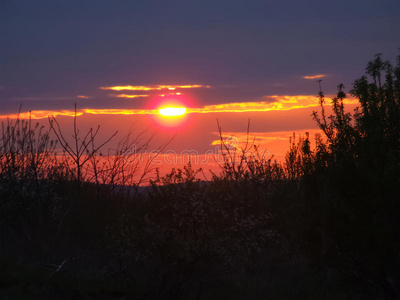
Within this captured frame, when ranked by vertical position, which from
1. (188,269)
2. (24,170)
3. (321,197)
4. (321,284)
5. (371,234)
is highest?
(24,170)

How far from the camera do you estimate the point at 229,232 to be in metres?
12.3

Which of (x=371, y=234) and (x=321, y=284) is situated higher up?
(x=371, y=234)

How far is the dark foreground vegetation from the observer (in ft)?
34.3

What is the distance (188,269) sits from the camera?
1082 cm

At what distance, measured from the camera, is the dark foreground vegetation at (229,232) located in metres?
10.5

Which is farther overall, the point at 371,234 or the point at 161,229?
the point at 161,229

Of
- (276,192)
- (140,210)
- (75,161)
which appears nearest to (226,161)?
(276,192)

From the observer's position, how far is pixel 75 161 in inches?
642

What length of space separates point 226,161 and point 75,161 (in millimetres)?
5255

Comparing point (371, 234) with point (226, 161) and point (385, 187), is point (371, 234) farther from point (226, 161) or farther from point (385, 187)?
point (226, 161)

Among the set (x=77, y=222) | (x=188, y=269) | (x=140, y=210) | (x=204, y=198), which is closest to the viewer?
(x=188, y=269)

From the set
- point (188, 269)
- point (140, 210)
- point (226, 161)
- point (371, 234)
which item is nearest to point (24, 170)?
point (140, 210)

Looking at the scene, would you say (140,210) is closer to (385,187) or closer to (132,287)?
(132,287)

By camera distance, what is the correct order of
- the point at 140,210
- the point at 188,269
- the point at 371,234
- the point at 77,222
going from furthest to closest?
the point at 140,210 → the point at 77,222 → the point at 188,269 → the point at 371,234
